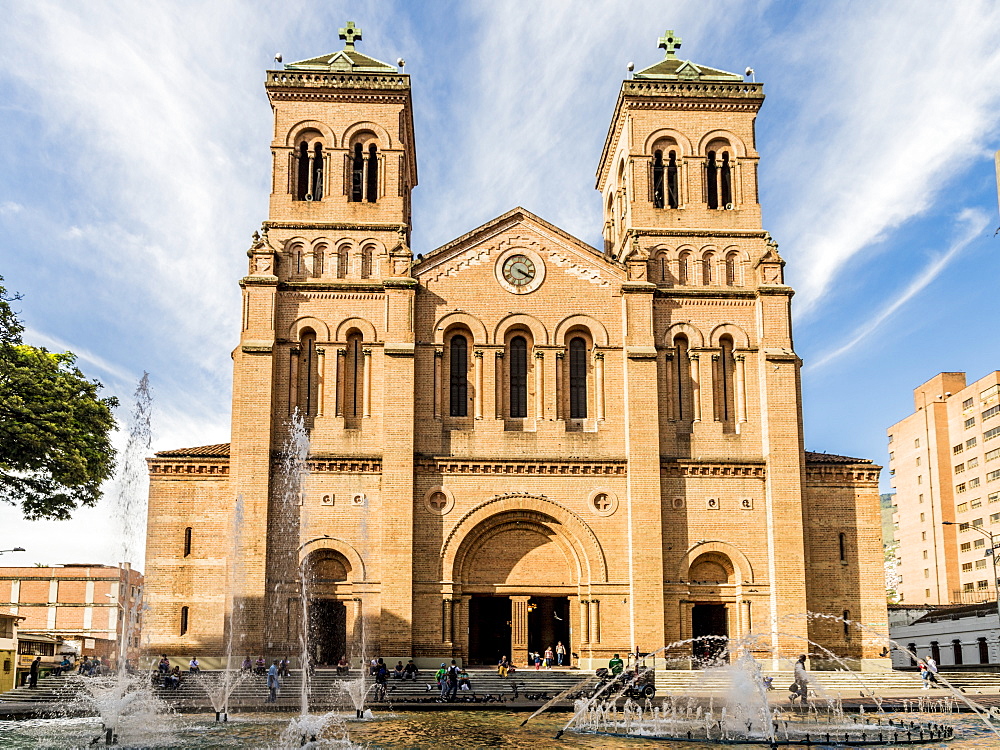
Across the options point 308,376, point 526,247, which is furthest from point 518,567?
point 526,247

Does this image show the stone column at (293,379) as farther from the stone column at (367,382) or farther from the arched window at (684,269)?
the arched window at (684,269)

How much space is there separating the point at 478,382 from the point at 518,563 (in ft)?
24.0

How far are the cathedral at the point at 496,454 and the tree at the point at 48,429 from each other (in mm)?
2881

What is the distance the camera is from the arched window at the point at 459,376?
4322cm

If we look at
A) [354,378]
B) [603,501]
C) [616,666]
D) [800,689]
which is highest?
[354,378]

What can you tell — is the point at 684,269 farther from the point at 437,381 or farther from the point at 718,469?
the point at 437,381

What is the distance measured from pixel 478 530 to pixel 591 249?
12.5 metres

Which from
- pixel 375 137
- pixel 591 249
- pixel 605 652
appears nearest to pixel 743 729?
pixel 605 652

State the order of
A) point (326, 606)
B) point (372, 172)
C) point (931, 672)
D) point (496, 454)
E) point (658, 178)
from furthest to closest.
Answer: point (658, 178) < point (372, 172) < point (496, 454) < point (326, 606) < point (931, 672)

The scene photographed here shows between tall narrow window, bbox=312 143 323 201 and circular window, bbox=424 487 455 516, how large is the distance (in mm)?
13647

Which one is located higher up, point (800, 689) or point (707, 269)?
point (707, 269)

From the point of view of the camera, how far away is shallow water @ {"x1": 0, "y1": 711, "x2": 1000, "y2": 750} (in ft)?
74.9

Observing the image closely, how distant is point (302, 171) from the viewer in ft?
152

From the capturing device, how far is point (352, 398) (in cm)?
4297
